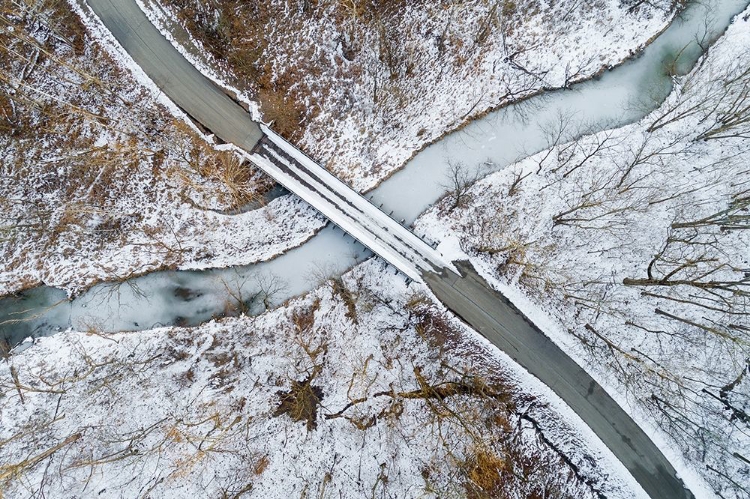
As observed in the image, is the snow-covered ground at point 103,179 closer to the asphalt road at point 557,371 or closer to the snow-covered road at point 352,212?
the snow-covered road at point 352,212

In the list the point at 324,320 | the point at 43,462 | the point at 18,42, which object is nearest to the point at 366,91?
the point at 324,320

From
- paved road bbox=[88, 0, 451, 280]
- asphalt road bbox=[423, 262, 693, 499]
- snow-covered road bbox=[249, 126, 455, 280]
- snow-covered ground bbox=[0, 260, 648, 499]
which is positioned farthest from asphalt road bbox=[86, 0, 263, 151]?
asphalt road bbox=[423, 262, 693, 499]

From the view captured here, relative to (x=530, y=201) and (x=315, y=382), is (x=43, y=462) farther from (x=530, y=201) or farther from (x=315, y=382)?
(x=530, y=201)

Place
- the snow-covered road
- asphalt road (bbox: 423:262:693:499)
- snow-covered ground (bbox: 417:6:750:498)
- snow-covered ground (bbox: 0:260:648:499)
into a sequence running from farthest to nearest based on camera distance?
the snow-covered road → asphalt road (bbox: 423:262:693:499) → snow-covered ground (bbox: 0:260:648:499) → snow-covered ground (bbox: 417:6:750:498)

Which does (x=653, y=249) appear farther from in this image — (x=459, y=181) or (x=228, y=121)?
(x=228, y=121)

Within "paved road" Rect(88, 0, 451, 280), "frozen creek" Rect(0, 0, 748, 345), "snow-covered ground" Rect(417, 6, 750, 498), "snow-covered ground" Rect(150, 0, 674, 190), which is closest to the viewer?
"snow-covered ground" Rect(417, 6, 750, 498)

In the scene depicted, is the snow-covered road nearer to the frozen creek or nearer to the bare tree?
the frozen creek

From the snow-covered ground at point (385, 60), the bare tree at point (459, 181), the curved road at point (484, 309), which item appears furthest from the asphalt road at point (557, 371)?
the snow-covered ground at point (385, 60)
